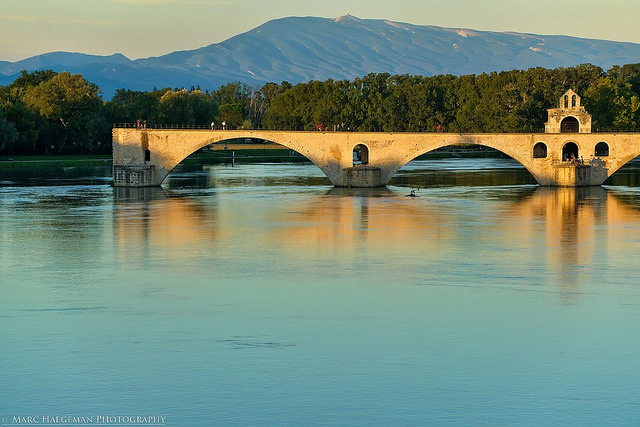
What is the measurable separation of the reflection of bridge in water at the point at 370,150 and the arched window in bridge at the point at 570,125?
7787 millimetres

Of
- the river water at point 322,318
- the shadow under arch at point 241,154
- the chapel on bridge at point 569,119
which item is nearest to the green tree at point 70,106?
the shadow under arch at point 241,154

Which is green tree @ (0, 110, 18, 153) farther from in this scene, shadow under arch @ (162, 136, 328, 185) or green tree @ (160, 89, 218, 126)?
green tree @ (160, 89, 218, 126)

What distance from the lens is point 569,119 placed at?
269ft

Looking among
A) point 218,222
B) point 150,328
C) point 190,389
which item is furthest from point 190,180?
point 190,389

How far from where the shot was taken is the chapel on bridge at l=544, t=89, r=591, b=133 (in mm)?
79062

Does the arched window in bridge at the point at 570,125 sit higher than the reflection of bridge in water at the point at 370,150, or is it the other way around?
the arched window in bridge at the point at 570,125

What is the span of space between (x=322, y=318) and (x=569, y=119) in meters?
61.4

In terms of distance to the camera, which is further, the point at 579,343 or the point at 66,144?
the point at 66,144

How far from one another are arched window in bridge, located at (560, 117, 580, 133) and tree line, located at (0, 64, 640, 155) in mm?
20757

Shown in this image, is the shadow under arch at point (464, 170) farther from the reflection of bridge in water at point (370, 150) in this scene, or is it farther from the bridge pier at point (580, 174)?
the bridge pier at point (580, 174)

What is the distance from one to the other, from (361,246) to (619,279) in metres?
11.7

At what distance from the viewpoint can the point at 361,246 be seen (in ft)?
130

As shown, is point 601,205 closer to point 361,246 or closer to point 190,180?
point 361,246

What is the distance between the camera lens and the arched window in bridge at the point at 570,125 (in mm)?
81581
